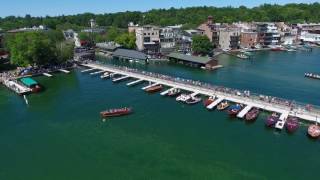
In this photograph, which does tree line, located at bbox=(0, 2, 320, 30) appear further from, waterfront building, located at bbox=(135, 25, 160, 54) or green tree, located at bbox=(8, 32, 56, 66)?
green tree, located at bbox=(8, 32, 56, 66)

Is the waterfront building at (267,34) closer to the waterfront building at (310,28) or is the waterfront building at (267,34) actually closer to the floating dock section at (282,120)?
the waterfront building at (310,28)

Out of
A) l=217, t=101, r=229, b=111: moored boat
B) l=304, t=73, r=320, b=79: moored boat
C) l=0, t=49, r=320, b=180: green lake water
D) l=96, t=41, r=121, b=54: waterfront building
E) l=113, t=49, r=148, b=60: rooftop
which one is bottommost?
l=0, t=49, r=320, b=180: green lake water

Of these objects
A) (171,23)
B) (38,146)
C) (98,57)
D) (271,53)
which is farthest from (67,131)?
(171,23)

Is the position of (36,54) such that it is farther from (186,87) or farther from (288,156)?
(288,156)

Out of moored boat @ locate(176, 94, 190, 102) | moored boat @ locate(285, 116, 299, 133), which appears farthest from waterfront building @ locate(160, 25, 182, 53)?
moored boat @ locate(285, 116, 299, 133)

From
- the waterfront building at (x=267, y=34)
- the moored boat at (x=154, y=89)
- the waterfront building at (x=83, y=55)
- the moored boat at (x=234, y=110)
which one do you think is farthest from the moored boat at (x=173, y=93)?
the waterfront building at (x=267, y=34)
